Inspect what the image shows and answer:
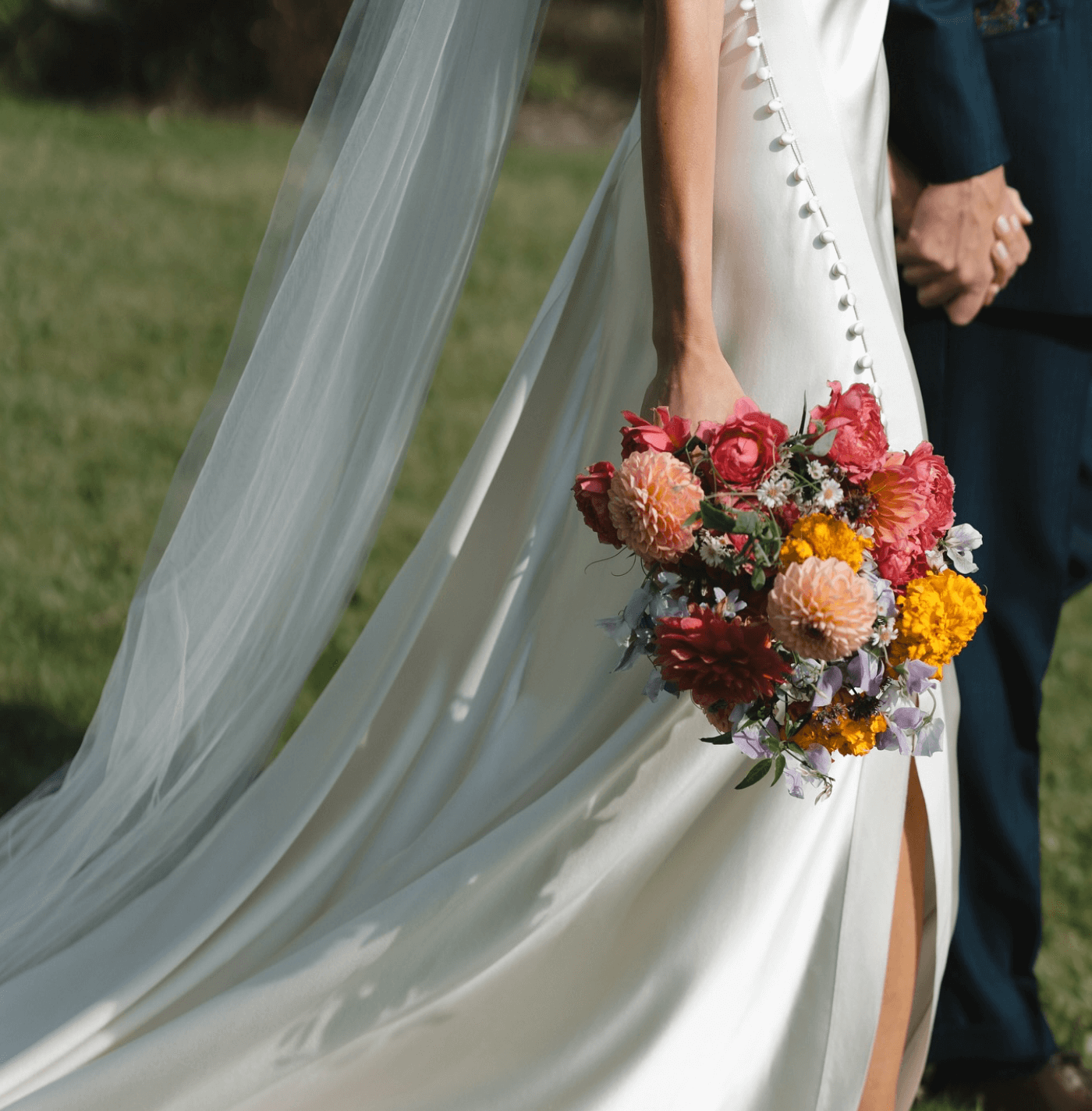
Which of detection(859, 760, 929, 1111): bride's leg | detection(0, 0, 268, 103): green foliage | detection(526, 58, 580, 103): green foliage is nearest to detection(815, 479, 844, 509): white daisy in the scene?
detection(859, 760, 929, 1111): bride's leg

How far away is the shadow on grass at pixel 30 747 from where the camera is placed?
285 cm

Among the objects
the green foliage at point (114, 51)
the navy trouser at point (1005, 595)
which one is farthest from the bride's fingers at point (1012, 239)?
the green foliage at point (114, 51)

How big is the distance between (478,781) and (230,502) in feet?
1.83

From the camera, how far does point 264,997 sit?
1840 millimetres

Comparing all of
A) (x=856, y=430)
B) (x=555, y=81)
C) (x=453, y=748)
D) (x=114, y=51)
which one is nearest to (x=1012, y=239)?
(x=856, y=430)

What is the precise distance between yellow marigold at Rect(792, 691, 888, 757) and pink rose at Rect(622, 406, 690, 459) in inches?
12.2

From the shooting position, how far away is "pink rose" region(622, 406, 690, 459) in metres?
1.43

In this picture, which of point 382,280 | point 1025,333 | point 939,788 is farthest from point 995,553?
point 382,280

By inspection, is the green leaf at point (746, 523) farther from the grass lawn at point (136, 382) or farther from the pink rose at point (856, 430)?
the grass lawn at point (136, 382)

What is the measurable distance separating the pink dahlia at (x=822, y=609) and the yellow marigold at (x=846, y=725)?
0.10m

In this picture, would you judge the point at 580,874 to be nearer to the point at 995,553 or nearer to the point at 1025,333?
the point at 995,553

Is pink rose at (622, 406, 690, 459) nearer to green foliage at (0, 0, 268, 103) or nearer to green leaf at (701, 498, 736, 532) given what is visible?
green leaf at (701, 498, 736, 532)

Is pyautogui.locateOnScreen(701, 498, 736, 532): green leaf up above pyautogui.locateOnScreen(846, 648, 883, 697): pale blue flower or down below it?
above

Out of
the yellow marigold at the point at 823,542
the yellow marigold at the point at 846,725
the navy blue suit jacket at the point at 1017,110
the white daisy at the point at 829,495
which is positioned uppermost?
the navy blue suit jacket at the point at 1017,110
